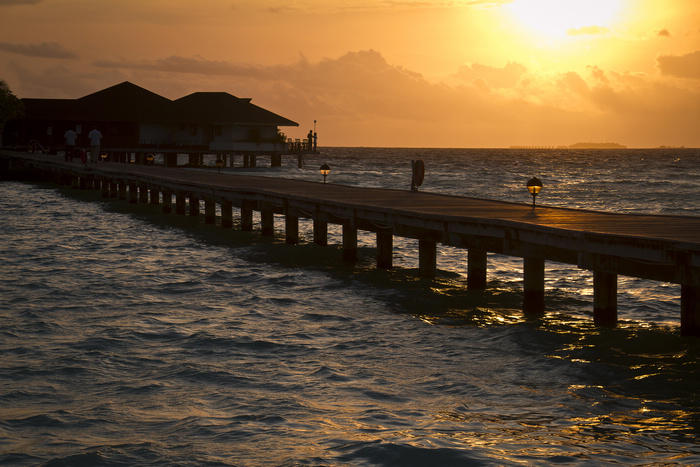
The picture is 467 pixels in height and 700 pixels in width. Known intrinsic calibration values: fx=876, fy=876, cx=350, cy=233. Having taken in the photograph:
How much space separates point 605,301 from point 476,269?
375 cm

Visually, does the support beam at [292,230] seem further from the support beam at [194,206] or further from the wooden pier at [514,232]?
the support beam at [194,206]

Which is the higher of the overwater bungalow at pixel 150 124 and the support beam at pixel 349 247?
the overwater bungalow at pixel 150 124

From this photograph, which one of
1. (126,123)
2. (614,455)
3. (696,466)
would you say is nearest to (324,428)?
(614,455)

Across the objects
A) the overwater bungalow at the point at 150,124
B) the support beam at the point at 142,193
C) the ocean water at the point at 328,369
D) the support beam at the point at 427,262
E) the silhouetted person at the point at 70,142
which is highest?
the overwater bungalow at the point at 150,124

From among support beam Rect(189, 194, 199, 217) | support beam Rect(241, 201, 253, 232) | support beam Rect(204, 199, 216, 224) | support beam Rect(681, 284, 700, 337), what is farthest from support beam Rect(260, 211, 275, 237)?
support beam Rect(681, 284, 700, 337)

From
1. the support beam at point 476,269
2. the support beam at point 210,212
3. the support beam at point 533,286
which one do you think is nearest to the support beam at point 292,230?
the support beam at point 210,212

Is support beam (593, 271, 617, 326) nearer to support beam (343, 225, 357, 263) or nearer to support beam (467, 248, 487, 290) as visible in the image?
support beam (467, 248, 487, 290)

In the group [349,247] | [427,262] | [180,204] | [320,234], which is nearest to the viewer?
[427,262]

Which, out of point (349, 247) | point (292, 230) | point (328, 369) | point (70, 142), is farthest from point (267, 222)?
point (70, 142)

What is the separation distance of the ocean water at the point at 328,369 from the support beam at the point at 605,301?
333mm

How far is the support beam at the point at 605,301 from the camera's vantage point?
41.2 feet

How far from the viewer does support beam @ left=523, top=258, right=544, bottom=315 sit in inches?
541

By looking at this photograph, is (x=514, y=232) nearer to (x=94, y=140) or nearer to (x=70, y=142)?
(x=94, y=140)

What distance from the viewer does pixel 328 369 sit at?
34.4 feet
